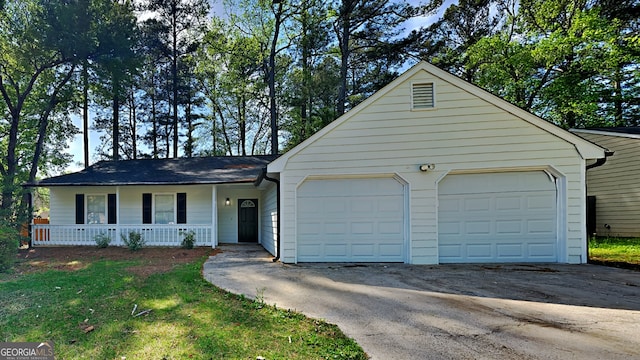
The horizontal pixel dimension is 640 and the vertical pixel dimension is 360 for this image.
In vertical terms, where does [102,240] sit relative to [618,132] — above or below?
below

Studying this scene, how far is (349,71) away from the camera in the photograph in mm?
Result: 18734

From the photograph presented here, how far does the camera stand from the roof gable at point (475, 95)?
659cm

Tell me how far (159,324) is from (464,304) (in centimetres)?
407

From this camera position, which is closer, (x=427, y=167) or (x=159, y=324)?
(x=159, y=324)

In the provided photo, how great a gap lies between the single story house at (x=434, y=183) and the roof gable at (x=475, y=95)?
2 cm

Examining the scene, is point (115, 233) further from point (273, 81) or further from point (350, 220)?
point (273, 81)

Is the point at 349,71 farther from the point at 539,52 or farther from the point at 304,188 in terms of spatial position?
the point at 304,188

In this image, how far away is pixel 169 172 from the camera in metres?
11.7

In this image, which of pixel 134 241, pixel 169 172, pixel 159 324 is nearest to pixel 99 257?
pixel 134 241

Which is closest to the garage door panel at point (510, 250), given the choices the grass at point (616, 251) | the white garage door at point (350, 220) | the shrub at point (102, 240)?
the grass at point (616, 251)

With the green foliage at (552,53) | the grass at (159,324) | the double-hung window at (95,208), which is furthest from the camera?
the green foliage at (552,53)

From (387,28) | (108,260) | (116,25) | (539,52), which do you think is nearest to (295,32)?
(387,28)

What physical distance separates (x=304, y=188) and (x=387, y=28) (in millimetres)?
12735

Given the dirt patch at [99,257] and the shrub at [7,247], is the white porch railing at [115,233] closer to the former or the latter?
the dirt patch at [99,257]
